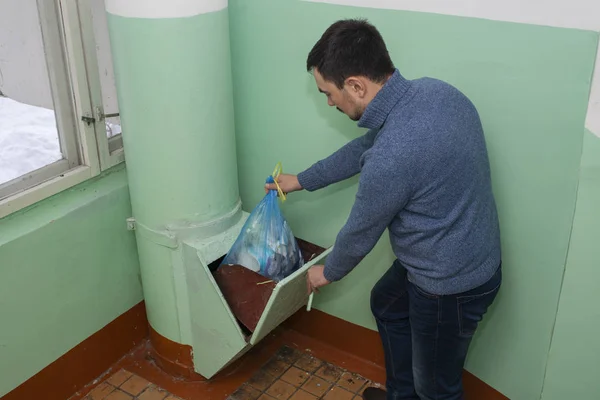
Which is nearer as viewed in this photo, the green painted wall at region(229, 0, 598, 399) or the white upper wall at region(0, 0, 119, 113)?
the green painted wall at region(229, 0, 598, 399)

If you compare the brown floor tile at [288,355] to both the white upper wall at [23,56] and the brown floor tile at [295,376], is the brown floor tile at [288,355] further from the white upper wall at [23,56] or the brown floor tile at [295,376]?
the white upper wall at [23,56]

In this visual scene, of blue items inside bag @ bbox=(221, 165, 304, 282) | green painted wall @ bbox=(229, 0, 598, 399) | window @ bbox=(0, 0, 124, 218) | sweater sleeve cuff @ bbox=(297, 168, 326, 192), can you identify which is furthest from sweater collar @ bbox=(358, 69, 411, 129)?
window @ bbox=(0, 0, 124, 218)

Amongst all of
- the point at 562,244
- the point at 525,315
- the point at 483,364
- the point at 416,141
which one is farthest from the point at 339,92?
the point at 483,364

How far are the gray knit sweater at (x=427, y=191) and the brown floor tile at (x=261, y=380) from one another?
0.89 metres

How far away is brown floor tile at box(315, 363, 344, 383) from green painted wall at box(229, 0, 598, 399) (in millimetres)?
236

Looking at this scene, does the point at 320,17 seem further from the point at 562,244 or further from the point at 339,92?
the point at 562,244

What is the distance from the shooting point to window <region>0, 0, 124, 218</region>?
2.19m

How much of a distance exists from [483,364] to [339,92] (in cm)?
121

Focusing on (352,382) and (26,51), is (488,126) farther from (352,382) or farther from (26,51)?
(26,51)

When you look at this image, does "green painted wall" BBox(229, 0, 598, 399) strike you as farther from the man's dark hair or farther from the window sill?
the window sill

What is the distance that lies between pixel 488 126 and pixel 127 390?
1.77 m

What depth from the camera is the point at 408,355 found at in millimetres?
2320

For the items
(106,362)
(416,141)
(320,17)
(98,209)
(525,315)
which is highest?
(320,17)

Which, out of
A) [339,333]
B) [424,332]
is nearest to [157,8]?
[424,332]
